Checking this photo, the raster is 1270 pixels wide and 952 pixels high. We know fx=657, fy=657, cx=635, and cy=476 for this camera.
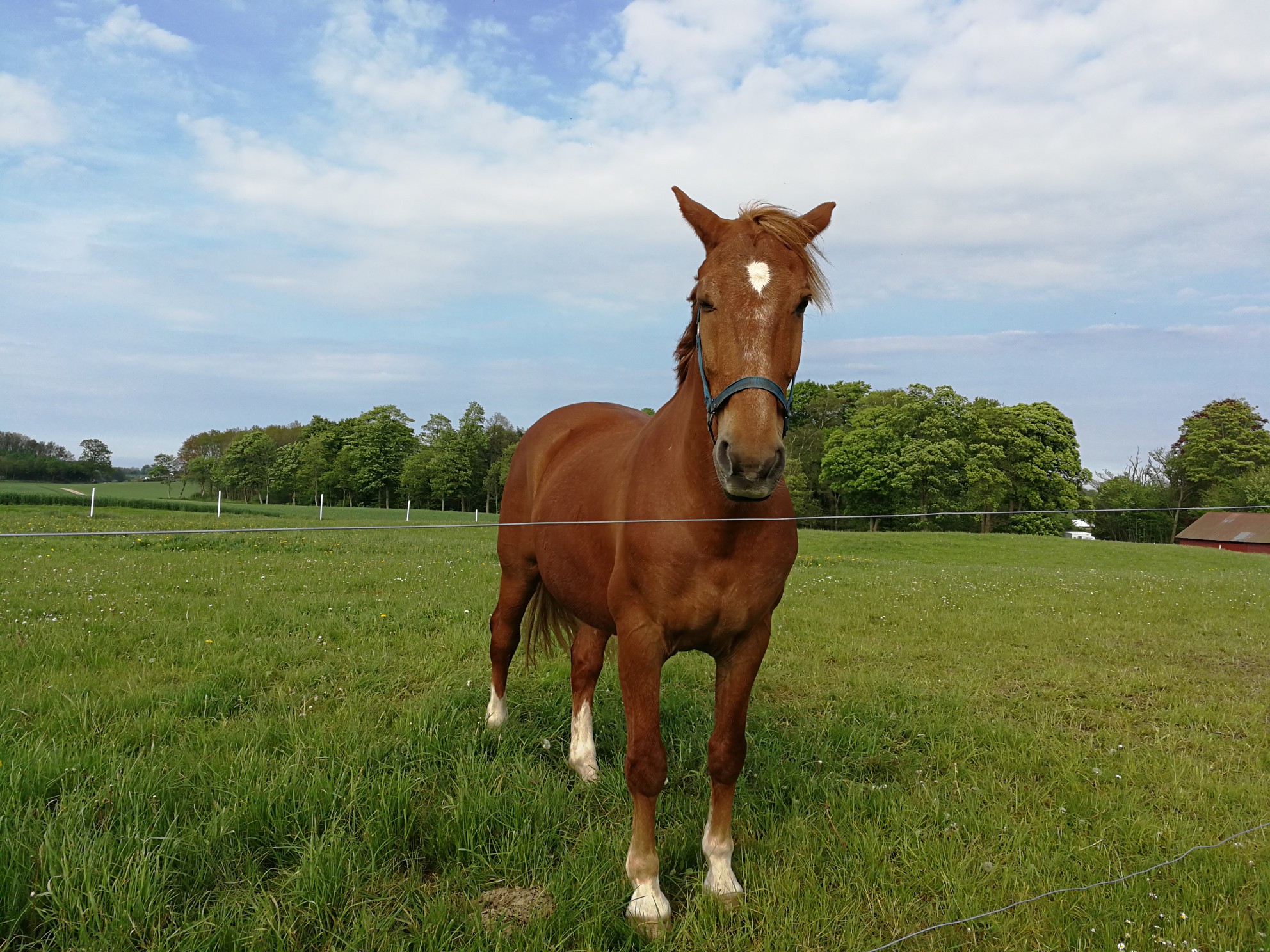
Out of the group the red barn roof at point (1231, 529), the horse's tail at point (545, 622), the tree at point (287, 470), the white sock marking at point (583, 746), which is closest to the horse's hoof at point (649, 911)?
the white sock marking at point (583, 746)

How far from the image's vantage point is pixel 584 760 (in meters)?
3.95

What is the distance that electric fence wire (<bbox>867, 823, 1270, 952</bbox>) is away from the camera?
8.20 ft

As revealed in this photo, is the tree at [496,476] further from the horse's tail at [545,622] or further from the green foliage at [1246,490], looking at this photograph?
the horse's tail at [545,622]

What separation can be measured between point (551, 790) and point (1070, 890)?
236 cm

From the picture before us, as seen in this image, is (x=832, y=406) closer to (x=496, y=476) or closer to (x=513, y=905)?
(x=496, y=476)

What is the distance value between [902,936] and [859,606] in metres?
7.90

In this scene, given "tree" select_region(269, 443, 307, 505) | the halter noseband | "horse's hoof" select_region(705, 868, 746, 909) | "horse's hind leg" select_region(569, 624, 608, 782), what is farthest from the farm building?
"tree" select_region(269, 443, 307, 505)

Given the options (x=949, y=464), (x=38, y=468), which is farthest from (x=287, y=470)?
(x=949, y=464)

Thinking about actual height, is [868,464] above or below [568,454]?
above

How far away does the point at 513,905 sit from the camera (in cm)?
266

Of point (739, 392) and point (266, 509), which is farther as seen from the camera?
point (266, 509)

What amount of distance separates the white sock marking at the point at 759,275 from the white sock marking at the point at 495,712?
3.39 metres

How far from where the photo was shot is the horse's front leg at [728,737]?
2.99 metres

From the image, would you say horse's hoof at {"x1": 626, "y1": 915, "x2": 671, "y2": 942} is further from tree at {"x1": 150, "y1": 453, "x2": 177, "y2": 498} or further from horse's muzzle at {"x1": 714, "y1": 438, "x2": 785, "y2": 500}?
tree at {"x1": 150, "y1": 453, "x2": 177, "y2": 498}
